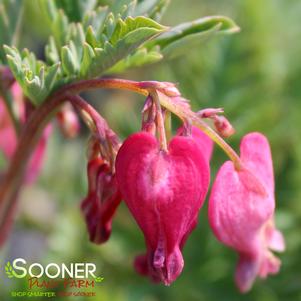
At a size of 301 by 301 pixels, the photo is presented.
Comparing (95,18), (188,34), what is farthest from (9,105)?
(188,34)

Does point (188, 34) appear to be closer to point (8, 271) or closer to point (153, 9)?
point (153, 9)

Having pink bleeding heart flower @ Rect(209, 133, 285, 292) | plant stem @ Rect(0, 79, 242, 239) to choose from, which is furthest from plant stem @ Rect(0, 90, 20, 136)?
pink bleeding heart flower @ Rect(209, 133, 285, 292)

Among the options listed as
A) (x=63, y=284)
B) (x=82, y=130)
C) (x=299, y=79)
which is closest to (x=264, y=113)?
(x=299, y=79)

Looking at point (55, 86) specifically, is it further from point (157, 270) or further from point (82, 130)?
point (82, 130)

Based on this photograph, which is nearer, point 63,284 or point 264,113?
point 63,284

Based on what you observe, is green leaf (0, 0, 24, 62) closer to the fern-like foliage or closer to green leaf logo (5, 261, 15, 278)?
the fern-like foliage
